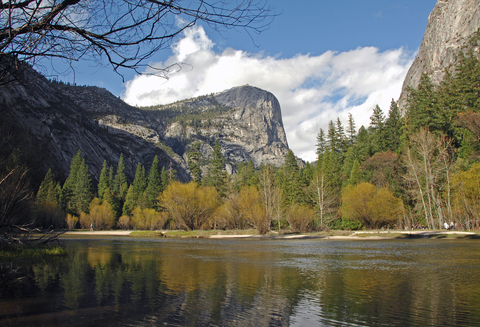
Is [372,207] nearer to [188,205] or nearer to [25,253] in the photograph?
[188,205]

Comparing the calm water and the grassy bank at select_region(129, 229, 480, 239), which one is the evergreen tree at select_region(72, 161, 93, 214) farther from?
the calm water

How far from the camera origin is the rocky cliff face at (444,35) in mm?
98975

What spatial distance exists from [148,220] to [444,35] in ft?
368

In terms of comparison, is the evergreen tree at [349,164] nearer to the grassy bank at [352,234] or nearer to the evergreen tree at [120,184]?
the grassy bank at [352,234]

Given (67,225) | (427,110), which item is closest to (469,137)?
(427,110)

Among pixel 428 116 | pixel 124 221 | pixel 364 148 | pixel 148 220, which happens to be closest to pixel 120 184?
pixel 124 221

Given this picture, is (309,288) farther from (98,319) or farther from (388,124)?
(388,124)

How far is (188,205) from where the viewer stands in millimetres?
52094

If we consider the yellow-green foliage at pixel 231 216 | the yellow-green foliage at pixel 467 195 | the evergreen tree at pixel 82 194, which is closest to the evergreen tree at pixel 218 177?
the yellow-green foliage at pixel 231 216

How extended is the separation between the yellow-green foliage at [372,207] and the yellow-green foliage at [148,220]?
4028 cm

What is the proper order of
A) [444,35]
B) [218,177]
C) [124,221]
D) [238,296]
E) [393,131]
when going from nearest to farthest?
[238,296], [393,131], [124,221], [218,177], [444,35]

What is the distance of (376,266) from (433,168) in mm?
38094

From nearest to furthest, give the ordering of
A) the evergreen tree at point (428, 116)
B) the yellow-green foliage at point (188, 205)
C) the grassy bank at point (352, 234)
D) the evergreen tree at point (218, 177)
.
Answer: the grassy bank at point (352, 234) < the yellow-green foliage at point (188, 205) < the evergreen tree at point (428, 116) < the evergreen tree at point (218, 177)

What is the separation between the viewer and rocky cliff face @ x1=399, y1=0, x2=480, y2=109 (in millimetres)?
98975
